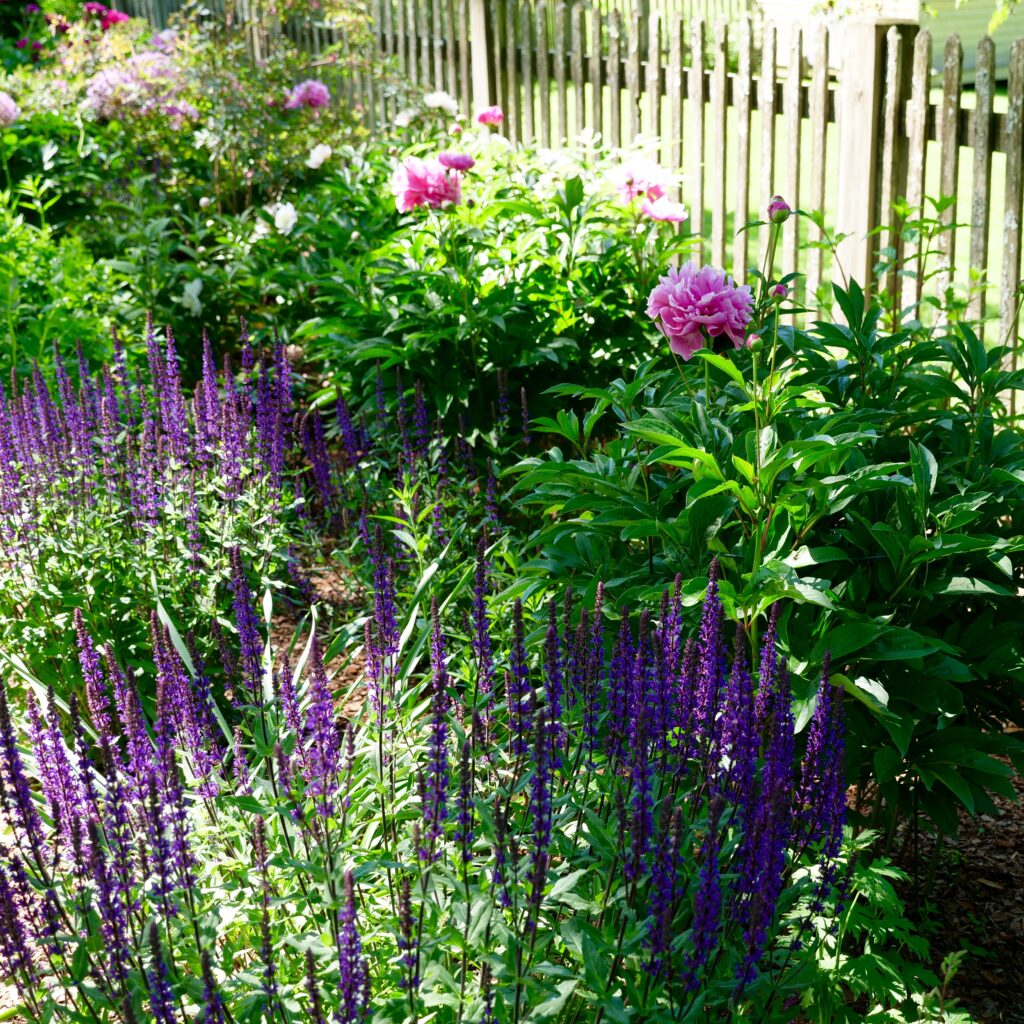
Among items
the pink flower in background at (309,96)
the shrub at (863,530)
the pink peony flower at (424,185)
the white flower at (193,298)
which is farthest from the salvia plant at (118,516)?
the pink flower in background at (309,96)

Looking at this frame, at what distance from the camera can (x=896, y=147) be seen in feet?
17.4

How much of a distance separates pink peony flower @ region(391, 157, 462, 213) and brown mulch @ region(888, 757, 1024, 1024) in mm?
3051

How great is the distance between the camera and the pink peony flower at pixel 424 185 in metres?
4.82

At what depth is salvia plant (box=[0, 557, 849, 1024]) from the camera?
182 cm

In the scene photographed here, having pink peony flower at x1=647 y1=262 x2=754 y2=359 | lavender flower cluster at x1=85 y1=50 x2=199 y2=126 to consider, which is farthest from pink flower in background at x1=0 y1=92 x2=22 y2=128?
pink peony flower at x1=647 y1=262 x2=754 y2=359

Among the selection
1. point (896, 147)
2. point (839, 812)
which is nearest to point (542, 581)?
point (839, 812)

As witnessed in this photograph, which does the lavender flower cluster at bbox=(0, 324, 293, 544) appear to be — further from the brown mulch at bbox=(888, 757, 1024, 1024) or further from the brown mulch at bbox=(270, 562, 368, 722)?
the brown mulch at bbox=(888, 757, 1024, 1024)

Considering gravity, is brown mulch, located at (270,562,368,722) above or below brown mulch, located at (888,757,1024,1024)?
above

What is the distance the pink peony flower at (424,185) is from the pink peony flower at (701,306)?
6.86ft

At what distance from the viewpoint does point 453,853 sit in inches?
86.7

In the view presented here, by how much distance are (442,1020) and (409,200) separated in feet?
11.7

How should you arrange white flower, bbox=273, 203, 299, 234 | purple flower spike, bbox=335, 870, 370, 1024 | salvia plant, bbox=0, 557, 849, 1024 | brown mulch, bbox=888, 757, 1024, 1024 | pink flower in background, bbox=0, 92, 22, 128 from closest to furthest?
purple flower spike, bbox=335, 870, 370, 1024 < salvia plant, bbox=0, 557, 849, 1024 < brown mulch, bbox=888, 757, 1024, 1024 < white flower, bbox=273, 203, 299, 234 < pink flower in background, bbox=0, 92, 22, 128

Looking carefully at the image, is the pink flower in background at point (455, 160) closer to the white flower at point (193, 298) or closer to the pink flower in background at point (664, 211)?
the pink flower in background at point (664, 211)

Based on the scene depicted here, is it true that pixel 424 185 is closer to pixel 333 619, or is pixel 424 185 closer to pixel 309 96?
pixel 333 619
